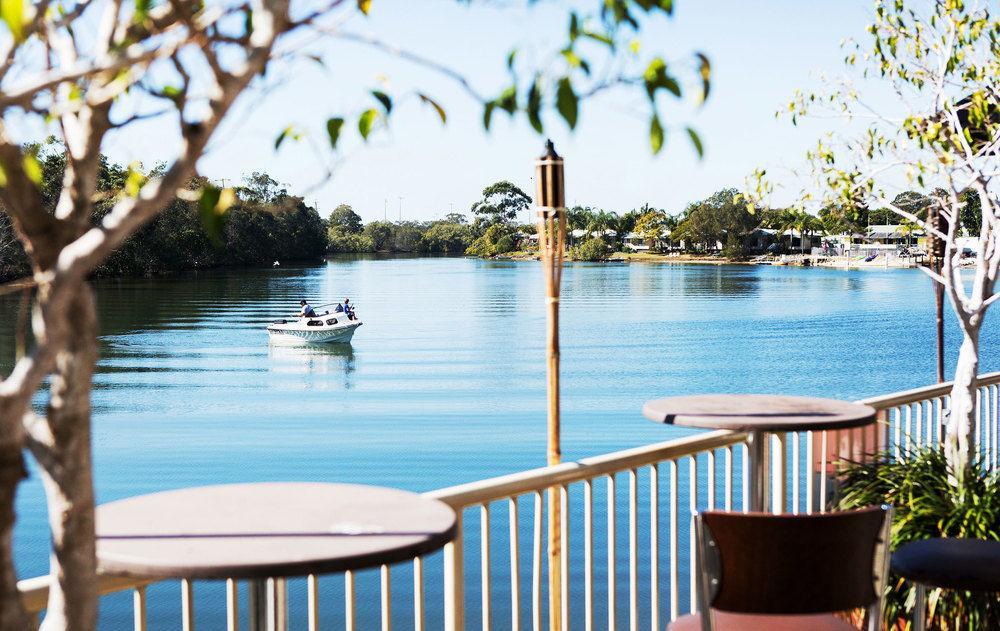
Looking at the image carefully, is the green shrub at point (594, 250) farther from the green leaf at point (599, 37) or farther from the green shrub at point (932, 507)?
the green leaf at point (599, 37)

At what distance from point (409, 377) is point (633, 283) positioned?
5037cm

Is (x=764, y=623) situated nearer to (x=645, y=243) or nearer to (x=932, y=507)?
(x=932, y=507)

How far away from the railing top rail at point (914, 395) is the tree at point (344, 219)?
13792 centimetres

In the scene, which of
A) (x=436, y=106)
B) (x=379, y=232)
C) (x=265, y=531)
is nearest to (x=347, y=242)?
(x=379, y=232)

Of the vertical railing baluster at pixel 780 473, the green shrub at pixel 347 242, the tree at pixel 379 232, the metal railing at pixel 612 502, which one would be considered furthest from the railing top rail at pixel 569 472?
the tree at pixel 379 232

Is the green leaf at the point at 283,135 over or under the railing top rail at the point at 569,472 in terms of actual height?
over

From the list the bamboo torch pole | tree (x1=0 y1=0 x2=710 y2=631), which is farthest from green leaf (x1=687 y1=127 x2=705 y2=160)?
the bamboo torch pole

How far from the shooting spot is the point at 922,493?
4520 mm

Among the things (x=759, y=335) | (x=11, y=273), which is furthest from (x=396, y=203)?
(x=759, y=335)

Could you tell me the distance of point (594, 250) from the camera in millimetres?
135625

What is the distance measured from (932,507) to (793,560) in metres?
2.27

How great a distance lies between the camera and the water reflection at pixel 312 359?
1603 inches

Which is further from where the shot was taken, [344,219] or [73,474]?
[344,219]

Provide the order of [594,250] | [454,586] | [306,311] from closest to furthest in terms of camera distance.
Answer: [454,586] → [306,311] → [594,250]
